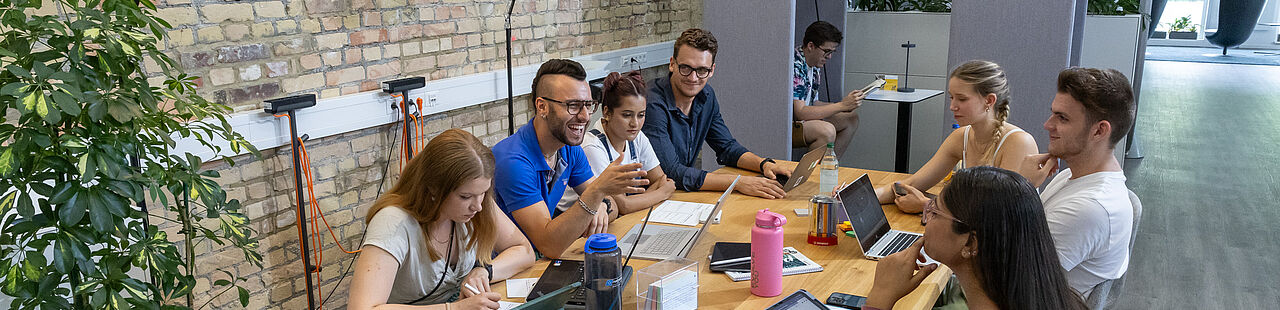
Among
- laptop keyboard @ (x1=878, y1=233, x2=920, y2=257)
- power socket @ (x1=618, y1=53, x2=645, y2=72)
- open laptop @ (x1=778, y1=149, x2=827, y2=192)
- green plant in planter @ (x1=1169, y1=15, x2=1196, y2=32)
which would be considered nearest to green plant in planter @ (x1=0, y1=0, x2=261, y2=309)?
laptop keyboard @ (x1=878, y1=233, x2=920, y2=257)

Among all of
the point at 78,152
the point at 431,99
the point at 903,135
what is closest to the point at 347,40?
the point at 431,99

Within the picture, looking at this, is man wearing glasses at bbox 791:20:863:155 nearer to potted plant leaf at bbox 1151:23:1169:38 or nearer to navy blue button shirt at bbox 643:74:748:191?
navy blue button shirt at bbox 643:74:748:191

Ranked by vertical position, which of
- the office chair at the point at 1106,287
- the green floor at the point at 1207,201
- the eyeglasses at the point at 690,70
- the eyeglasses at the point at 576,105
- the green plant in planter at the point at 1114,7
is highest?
the green plant in planter at the point at 1114,7

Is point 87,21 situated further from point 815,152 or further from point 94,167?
point 815,152

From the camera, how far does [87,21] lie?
197 cm

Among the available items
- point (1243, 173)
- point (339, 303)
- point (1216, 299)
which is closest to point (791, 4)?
point (1216, 299)

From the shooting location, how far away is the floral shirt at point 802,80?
548 cm

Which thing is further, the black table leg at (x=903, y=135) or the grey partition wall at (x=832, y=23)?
the grey partition wall at (x=832, y=23)

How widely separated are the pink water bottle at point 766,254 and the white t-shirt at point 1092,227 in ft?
2.29

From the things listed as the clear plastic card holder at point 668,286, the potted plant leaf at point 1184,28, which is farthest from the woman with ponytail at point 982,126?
the potted plant leaf at point 1184,28

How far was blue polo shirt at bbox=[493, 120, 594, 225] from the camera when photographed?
8.82ft

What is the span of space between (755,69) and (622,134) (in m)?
2.09

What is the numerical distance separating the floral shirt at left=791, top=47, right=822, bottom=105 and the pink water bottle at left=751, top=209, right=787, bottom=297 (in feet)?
10.8

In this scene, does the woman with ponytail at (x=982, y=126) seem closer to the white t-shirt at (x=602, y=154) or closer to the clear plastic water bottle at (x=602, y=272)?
the white t-shirt at (x=602, y=154)
